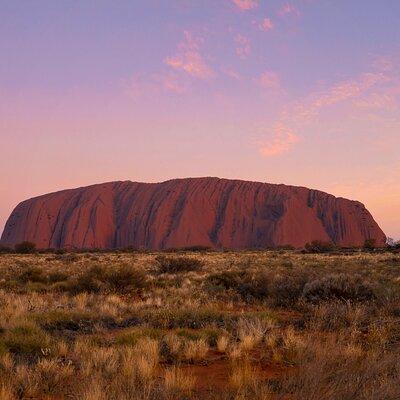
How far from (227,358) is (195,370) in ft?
2.53

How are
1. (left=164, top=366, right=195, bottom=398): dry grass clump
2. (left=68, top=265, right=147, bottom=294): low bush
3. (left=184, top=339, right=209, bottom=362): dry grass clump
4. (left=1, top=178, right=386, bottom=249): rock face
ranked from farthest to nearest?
1. (left=1, top=178, right=386, bottom=249): rock face
2. (left=68, top=265, right=147, bottom=294): low bush
3. (left=184, top=339, right=209, bottom=362): dry grass clump
4. (left=164, top=366, right=195, bottom=398): dry grass clump

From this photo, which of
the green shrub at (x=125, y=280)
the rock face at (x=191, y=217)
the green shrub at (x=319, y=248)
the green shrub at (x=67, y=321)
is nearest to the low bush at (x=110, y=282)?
the green shrub at (x=125, y=280)

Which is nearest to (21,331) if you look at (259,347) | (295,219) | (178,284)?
(259,347)

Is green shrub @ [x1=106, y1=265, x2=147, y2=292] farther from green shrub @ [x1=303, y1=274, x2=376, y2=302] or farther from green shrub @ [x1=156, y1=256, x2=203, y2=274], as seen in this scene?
green shrub @ [x1=156, y1=256, x2=203, y2=274]

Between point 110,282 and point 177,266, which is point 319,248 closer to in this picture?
point 177,266

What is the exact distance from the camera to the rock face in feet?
334

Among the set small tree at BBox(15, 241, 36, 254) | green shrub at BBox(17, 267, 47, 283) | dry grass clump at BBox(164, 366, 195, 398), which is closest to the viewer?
dry grass clump at BBox(164, 366, 195, 398)

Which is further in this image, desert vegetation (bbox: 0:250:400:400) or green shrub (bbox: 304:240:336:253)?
green shrub (bbox: 304:240:336:253)

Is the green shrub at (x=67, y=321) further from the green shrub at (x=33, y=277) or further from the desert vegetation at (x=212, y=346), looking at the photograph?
the green shrub at (x=33, y=277)

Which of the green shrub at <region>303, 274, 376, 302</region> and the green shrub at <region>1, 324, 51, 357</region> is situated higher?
the green shrub at <region>303, 274, 376, 302</region>

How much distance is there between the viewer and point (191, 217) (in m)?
105

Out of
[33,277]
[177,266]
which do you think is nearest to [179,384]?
[33,277]

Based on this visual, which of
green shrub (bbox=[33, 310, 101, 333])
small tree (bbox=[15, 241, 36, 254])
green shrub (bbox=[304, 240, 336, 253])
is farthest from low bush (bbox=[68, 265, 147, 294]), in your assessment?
small tree (bbox=[15, 241, 36, 254])

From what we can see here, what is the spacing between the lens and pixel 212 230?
10500cm
